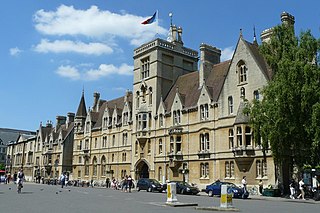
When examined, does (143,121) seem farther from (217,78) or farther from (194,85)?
(217,78)

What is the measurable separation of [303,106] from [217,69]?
20.1m

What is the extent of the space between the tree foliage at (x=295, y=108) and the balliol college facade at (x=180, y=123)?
5057mm

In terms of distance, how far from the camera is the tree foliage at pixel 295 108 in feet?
104

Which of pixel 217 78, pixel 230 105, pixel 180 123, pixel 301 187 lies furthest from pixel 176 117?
pixel 301 187

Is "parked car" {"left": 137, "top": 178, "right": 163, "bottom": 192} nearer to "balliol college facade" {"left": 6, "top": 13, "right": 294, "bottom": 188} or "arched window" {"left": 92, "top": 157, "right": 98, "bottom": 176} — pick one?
"balliol college facade" {"left": 6, "top": 13, "right": 294, "bottom": 188}

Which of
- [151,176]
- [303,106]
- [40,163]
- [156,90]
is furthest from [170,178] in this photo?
[40,163]

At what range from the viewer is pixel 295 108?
32.2 m

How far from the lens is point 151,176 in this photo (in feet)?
178

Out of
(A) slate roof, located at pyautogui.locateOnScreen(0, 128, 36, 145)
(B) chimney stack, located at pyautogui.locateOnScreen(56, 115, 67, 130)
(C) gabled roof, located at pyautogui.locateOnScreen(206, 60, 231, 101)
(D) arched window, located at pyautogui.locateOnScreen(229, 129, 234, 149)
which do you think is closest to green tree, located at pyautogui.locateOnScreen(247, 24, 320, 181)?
(D) arched window, located at pyautogui.locateOnScreen(229, 129, 234, 149)

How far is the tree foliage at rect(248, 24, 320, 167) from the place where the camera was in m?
31.7

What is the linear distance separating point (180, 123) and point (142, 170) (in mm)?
11914

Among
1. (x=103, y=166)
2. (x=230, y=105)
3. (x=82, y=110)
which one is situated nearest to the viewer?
(x=230, y=105)

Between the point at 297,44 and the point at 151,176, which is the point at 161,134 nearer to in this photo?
the point at 151,176

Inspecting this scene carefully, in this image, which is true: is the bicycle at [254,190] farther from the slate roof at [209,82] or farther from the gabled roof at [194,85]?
the gabled roof at [194,85]
